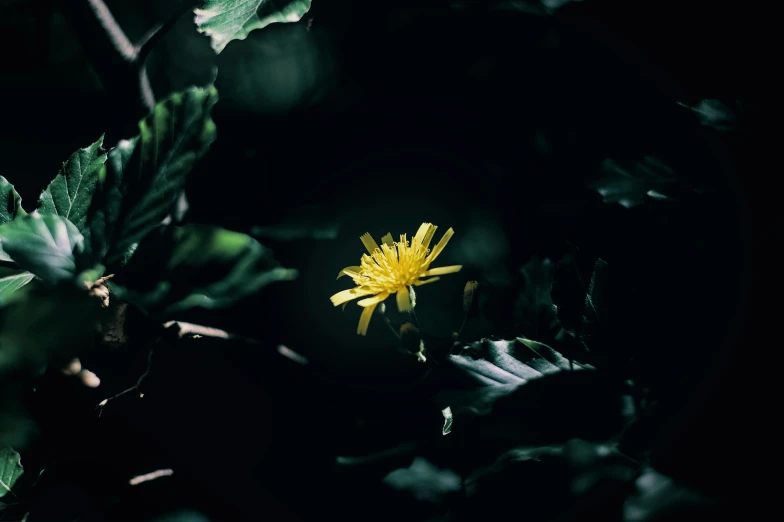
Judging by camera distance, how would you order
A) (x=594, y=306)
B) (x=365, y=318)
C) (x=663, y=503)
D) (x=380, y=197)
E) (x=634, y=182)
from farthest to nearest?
(x=380, y=197), (x=365, y=318), (x=634, y=182), (x=594, y=306), (x=663, y=503)

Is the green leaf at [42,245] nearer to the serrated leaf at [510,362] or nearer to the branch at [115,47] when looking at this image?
the branch at [115,47]

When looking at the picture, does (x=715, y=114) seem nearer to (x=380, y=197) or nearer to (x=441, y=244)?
(x=441, y=244)

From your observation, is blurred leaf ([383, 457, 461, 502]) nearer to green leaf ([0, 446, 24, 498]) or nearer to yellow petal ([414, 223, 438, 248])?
yellow petal ([414, 223, 438, 248])

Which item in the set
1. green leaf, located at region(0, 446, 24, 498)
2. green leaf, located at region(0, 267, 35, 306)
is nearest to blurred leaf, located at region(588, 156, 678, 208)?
green leaf, located at region(0, 267, 35, 306)

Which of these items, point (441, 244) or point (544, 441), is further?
point (441, 244)

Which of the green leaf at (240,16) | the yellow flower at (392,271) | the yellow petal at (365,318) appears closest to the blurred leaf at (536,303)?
the yellow flower at (392,271)

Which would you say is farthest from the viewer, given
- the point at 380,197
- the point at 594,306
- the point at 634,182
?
the point at 380,197

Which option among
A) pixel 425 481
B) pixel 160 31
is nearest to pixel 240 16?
pixel 160 31
